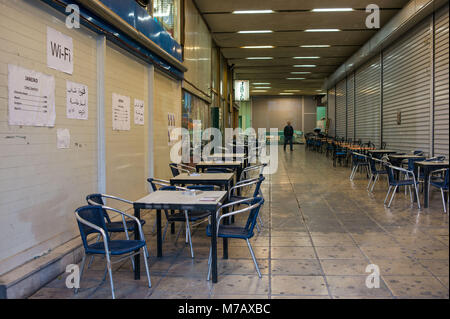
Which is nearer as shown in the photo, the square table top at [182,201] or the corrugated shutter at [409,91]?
the square table top at [182,201]

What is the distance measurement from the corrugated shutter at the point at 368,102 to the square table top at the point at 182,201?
11103mm

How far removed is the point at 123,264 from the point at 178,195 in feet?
2.76

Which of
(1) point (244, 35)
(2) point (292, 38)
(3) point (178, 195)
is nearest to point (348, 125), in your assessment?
(2) point (292, 38)

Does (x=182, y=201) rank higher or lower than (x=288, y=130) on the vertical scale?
lower

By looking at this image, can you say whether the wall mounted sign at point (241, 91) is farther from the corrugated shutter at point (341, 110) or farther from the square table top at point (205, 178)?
the square table top at point (205, 178)

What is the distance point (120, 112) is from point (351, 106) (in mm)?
14537

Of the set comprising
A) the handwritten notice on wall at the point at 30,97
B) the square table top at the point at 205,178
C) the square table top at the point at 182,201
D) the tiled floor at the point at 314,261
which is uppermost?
the handwritten notice on wall at the point at 30,97

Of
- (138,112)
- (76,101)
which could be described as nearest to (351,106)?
(138,112)

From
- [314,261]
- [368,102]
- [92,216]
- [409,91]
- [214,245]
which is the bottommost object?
[314,261]

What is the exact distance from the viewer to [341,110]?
2052cm

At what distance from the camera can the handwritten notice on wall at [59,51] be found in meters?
3.81

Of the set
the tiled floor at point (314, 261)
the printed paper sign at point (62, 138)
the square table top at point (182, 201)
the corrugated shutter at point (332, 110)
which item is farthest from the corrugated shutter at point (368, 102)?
the printed paper sign at point (62, 138)

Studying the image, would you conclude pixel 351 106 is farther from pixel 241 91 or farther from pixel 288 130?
pixel 241 91

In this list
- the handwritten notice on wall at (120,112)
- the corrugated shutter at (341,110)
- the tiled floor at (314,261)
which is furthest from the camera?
the corrugated shutter at (341,110)
